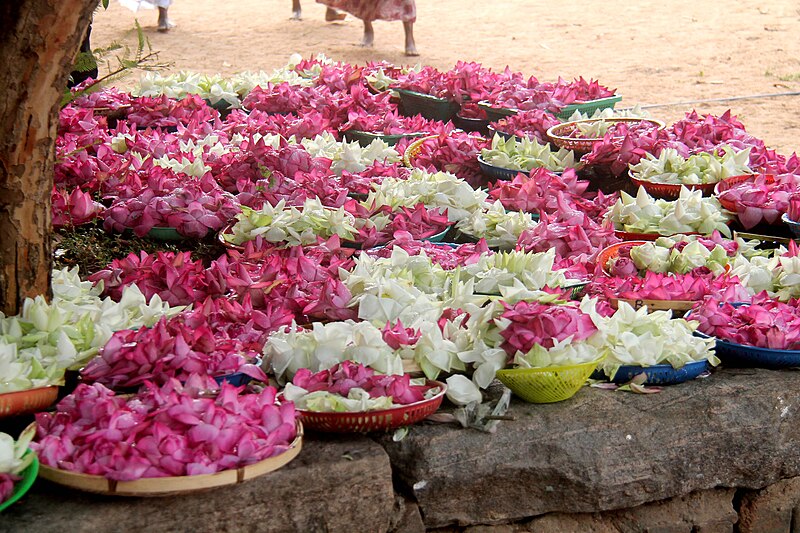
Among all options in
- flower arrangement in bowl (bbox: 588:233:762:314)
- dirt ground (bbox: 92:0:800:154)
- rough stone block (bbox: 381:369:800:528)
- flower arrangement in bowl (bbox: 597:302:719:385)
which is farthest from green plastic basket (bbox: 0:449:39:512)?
dirt ground (bbox: 92:0:800:154)

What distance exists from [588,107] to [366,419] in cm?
347

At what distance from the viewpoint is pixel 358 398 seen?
1.92 m

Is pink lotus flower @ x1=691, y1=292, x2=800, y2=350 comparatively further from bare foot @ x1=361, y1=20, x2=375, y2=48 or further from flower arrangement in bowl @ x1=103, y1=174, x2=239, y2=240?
bare foot @ x1=361, y1=20, x2=375, y2=48

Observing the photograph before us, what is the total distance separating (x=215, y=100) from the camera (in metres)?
5.43

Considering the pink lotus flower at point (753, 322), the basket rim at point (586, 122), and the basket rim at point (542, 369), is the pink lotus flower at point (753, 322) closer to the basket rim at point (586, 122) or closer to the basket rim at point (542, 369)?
the basket rim at point (542, 369)

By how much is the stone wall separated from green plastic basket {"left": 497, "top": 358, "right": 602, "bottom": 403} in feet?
0.09

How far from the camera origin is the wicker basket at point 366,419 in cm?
188

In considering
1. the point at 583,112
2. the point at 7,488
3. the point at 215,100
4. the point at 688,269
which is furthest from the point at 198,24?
the point at 7,488

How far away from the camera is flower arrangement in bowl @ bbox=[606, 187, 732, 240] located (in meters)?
3.14

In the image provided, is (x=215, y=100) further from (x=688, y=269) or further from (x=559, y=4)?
(x=559, y=4)

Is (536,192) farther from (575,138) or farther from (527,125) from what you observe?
(527,125)

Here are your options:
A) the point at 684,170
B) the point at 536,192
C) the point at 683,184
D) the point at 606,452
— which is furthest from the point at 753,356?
the point at 684,170

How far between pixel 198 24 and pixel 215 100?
7873 millimetres

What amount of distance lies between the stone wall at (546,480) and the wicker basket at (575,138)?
1977mm
